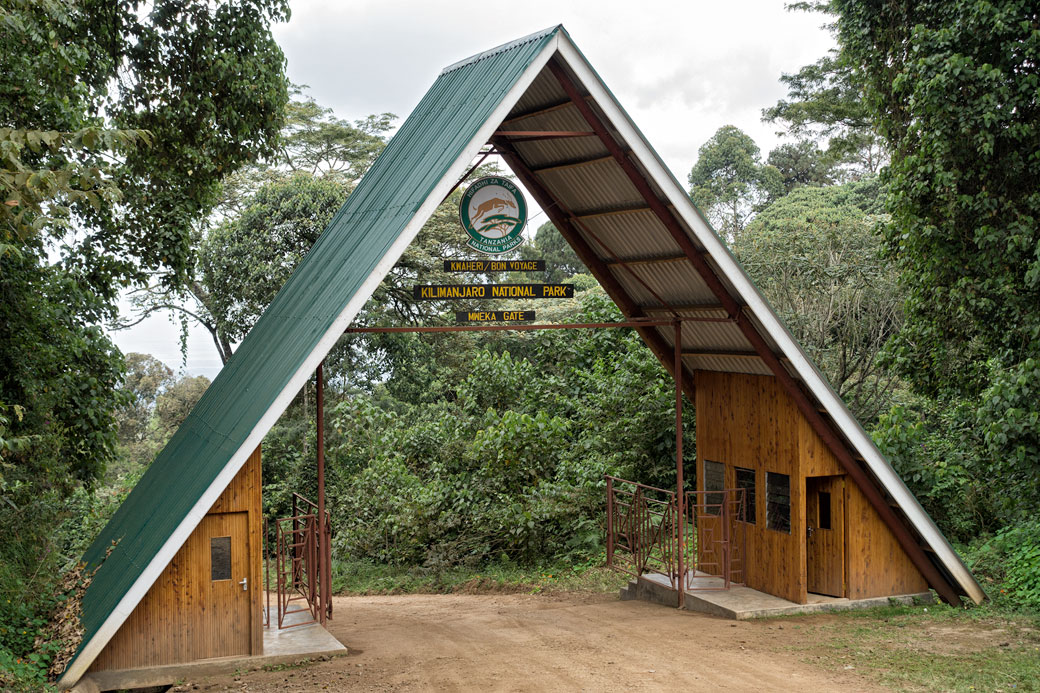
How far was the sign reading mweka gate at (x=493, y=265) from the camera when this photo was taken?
9.76m

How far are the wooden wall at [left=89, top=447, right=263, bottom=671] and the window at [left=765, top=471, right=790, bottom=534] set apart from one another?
6.47 m

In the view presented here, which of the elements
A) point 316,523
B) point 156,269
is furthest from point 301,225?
point 316,523

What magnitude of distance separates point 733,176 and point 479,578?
27.0 meters

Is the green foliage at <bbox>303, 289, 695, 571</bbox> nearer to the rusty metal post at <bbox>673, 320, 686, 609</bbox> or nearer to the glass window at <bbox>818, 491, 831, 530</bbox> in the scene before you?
the rusty metal post at <bbox>673, 320, 686, 609</bbox>

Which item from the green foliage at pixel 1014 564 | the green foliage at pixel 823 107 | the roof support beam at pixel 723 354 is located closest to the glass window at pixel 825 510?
the roof support beam at pixel 723 354

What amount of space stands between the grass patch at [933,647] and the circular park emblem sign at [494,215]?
5.33 m

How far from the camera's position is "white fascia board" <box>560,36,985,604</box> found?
9.52m

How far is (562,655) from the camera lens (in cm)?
971

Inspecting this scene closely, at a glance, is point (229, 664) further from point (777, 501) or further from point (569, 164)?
point (777, 501)

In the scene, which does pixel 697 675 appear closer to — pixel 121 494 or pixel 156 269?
pixel 156 269

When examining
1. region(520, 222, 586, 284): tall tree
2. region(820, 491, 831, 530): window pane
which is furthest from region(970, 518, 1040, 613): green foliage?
region(520, 222, 586, 284): tall tree

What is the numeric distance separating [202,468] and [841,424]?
7.16m

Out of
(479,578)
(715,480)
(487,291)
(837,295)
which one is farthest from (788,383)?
(837,295)

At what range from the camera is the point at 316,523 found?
1120 centimetres
